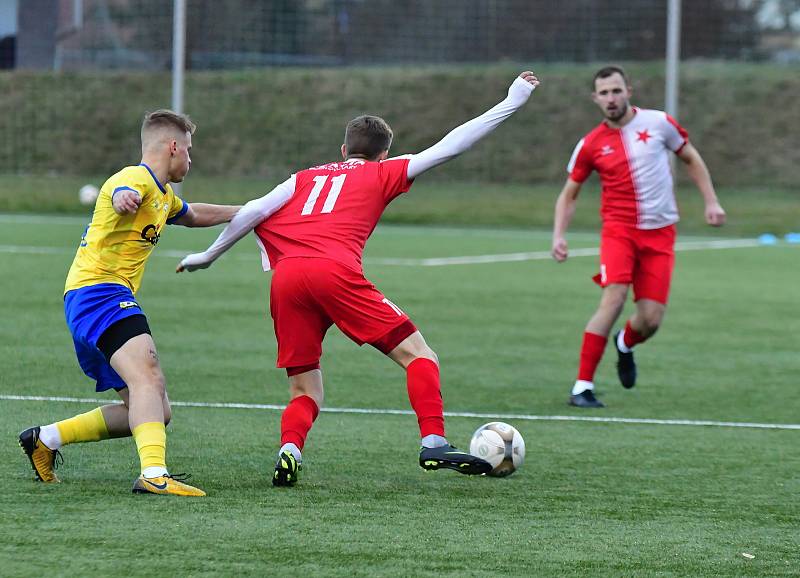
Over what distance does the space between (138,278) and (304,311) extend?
686mm

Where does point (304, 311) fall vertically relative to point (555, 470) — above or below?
above

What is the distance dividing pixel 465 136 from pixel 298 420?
1.35 metres

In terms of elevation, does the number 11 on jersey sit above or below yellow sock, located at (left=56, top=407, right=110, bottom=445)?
above

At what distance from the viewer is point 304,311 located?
18.6 feet

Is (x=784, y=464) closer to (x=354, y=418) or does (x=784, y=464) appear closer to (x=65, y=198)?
(x=354, y=418)

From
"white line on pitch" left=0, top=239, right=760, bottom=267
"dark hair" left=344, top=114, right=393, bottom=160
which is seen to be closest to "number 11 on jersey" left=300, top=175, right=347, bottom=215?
"dark hair" left=344, top=114, right=393, bottom=160

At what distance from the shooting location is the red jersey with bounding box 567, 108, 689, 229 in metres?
8.55

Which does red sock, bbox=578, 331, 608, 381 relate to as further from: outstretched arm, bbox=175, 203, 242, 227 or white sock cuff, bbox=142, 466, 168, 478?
white sock cuff, bbox=142, 466, 168, 478

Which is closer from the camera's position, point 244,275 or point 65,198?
point 244,275

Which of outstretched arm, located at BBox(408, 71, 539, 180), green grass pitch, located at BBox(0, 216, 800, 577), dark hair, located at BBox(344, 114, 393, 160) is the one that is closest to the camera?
green grass pitch, located at BBox(0, 216, 800, 577)

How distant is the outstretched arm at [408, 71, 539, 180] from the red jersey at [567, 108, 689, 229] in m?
2.90

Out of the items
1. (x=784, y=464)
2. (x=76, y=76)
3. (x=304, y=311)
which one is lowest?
(x=784, y=464)

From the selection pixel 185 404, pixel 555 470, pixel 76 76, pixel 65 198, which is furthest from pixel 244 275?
pixel 76 76

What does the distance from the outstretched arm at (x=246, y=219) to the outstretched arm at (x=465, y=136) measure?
542 mm
